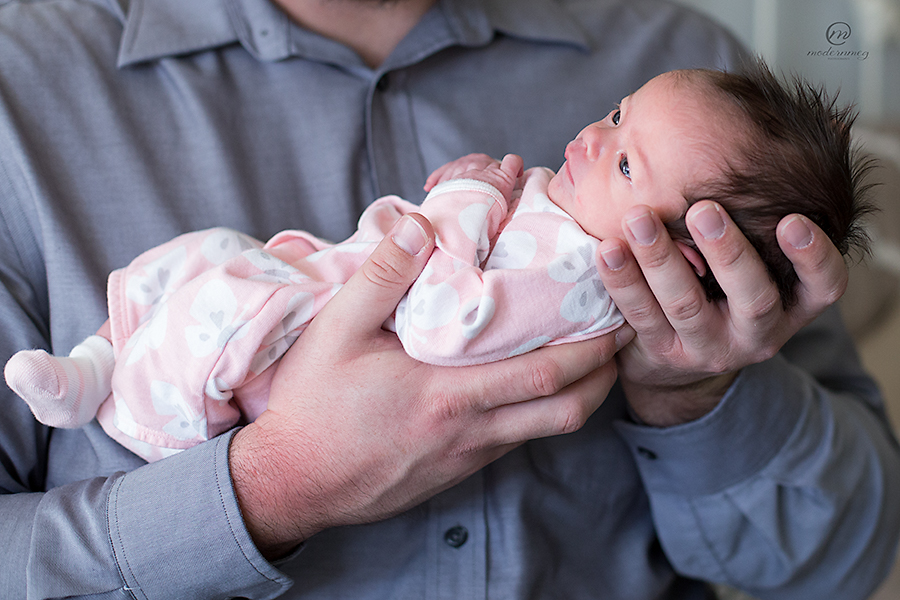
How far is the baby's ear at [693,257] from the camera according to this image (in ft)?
2.79

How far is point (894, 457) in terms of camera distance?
134 centimetres

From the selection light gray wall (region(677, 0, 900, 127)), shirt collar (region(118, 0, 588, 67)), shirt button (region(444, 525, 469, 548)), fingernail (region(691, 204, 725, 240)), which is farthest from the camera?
light gray wall (region(677, 0, 900, 127))

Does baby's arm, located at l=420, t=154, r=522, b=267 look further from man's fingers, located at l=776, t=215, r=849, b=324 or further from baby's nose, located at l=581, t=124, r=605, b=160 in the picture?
man's fingers, located at l=776, t=215, r=849, b=324

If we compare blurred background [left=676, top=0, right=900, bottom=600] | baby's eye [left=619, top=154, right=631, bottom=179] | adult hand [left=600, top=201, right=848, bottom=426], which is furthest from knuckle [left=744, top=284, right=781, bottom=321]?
blurred background [left=676, top=0, right=900, bottom=600]

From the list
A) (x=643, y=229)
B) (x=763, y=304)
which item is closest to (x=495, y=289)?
(x=643, y=229)

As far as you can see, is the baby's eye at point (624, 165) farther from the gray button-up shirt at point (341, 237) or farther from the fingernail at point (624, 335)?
the gray button-up shirt at point (341, 237)

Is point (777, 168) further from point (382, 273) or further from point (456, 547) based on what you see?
point (456, 547)

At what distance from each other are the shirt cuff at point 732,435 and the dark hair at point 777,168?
32 cm

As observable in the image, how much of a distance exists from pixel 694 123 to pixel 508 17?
71cm

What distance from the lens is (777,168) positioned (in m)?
0.82

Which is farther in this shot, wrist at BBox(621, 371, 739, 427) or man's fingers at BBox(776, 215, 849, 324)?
wrist at BBox(621, 371, 739, 427)

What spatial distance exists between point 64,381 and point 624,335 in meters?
0.77

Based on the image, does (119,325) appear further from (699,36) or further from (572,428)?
(699,36)

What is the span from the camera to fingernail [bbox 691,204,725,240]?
2.48 feet
